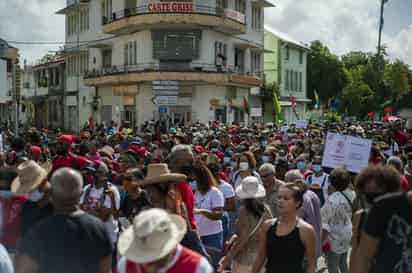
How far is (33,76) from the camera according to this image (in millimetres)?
68125

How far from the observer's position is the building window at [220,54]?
138 feet

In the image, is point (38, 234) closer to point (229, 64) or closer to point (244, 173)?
point (244, 173)

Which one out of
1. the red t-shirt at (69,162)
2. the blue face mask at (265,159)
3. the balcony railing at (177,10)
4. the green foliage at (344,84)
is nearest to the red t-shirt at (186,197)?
the red t-shirt at (69,162)

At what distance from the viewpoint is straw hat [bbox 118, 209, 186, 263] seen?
3617 mm

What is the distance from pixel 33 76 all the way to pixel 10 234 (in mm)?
64180

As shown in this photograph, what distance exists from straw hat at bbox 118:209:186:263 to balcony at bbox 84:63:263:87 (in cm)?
3533

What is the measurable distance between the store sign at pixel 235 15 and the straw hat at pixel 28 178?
36.6 metres

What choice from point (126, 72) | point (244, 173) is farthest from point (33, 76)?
point (244, 173)

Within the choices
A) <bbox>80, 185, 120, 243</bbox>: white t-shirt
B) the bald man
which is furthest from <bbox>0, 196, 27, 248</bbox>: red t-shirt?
the bald man

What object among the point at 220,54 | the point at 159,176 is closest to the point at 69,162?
the point at 159,176

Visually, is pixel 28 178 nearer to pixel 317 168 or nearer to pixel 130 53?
pixel 317 168

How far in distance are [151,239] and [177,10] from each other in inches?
1448

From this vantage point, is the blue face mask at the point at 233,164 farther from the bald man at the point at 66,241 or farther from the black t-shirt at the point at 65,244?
the black t-shirt at the point at 65,244

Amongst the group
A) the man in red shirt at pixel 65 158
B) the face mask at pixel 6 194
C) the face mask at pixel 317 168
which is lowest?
the face mask at pixel 317 168
